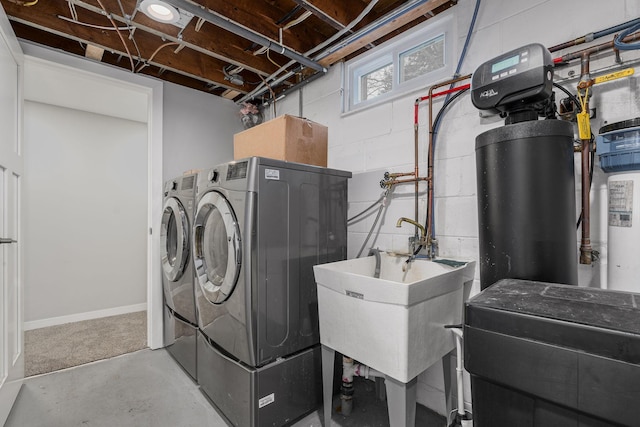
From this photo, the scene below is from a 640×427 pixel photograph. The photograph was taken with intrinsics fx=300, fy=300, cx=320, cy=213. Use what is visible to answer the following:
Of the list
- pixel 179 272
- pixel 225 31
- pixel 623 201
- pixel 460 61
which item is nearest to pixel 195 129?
pixel 225 31

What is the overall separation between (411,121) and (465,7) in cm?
67

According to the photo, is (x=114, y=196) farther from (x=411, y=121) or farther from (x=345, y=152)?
(x=411, y=121)

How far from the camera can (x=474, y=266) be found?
1.65 m

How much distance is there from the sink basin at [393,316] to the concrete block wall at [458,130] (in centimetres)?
36

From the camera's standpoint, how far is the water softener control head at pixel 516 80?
108 centimetres

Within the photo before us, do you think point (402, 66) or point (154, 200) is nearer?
point (402, 66)

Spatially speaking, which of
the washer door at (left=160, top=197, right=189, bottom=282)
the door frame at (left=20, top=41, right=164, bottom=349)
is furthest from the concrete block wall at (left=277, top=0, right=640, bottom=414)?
the door frame at (left=20, top=41, right=164, bottom=349)

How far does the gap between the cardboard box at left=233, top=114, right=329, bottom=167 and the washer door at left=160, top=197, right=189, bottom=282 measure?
69 cm

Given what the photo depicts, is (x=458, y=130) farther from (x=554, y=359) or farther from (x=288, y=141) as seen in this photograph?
(x=554, y=359)

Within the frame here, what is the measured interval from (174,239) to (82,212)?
5.83ft

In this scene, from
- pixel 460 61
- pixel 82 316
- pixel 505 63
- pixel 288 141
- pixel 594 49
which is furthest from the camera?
pixel 82 316

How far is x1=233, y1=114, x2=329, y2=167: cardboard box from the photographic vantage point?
6.15ft

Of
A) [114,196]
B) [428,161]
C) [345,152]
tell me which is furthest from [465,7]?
[114,196]

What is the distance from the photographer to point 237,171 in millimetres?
1651
